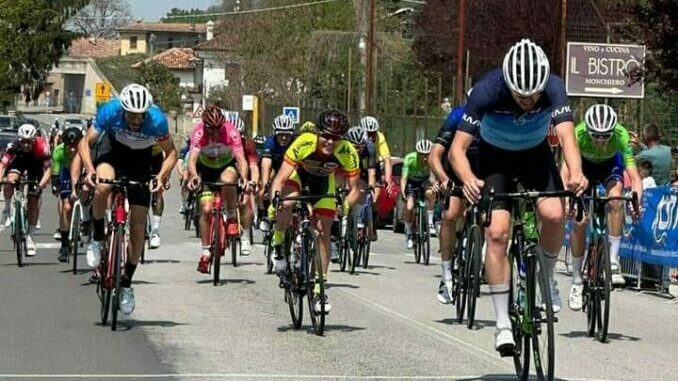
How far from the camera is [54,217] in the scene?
3142cm

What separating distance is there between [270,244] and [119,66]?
420ft

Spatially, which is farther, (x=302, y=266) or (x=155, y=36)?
(x=155, y=36)

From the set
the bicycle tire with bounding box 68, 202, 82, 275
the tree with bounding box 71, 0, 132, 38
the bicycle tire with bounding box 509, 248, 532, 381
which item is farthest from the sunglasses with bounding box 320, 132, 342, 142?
the tree with bounding box 71, 0, 132, 38

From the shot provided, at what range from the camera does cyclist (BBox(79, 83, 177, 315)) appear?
41.1 feet

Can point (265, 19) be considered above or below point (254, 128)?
above

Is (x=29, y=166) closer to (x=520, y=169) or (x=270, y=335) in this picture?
(x=270, y=335)

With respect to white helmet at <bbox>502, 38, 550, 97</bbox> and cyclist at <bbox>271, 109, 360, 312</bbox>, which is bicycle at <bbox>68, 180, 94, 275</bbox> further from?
white helmet at <bbox>502, 38, 550, 97</bbox>

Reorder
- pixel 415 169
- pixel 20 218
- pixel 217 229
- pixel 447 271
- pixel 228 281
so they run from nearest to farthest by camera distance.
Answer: pixel 447 271 → pixel 217 229 → pixel 228 281 → pixel 20 218 → pixel 415 169

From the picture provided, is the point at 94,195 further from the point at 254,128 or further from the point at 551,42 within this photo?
the point at 254,128

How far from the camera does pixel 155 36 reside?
7200 inches

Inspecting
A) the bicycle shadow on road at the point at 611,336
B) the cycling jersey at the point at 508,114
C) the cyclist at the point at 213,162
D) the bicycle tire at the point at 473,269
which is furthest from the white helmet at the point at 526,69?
the cyclist at the point at 213,162

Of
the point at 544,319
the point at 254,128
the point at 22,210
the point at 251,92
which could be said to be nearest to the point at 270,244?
the point at 22,210

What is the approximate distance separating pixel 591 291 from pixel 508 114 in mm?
3744

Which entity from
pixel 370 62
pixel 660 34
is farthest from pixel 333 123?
pixel 370 62
